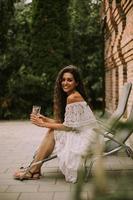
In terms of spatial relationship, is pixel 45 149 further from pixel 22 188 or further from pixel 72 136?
pixel 22 188

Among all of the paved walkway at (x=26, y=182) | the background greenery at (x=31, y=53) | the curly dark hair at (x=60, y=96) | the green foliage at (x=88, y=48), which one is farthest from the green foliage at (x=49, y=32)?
the curly dark hair at (x=60, y=96)

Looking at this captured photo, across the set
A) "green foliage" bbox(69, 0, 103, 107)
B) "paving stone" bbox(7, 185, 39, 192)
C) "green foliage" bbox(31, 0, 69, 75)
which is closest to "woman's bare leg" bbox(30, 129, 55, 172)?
"paving stone" bbox(7, 185, 39, 192)

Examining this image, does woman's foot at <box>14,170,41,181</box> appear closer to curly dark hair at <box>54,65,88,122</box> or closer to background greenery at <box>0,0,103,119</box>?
curly dark hair at <box>54,65,88,122</box>

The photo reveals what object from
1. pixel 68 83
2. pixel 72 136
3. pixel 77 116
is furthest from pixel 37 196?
pixel 68 83

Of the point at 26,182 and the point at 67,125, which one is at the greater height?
the point at 67,125

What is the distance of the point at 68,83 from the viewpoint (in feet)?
22.6

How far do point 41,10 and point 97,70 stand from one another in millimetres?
5446

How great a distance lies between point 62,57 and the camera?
22656 mm

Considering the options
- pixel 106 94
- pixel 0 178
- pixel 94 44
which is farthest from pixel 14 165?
pixel 94 44

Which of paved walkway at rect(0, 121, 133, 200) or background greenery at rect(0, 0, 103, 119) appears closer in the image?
paved walkway at rect(0, 121, 133, 200)

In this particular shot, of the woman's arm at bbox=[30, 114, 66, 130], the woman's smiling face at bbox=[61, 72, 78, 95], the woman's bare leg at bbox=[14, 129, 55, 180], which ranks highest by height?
the woman's smiling face at bbox=[61, 72, 78, 95]

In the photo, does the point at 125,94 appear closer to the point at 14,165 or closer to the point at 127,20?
the point at 14,165

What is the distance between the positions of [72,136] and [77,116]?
9.9 inches

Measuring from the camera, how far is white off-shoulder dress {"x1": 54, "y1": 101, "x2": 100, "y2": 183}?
254 inches
